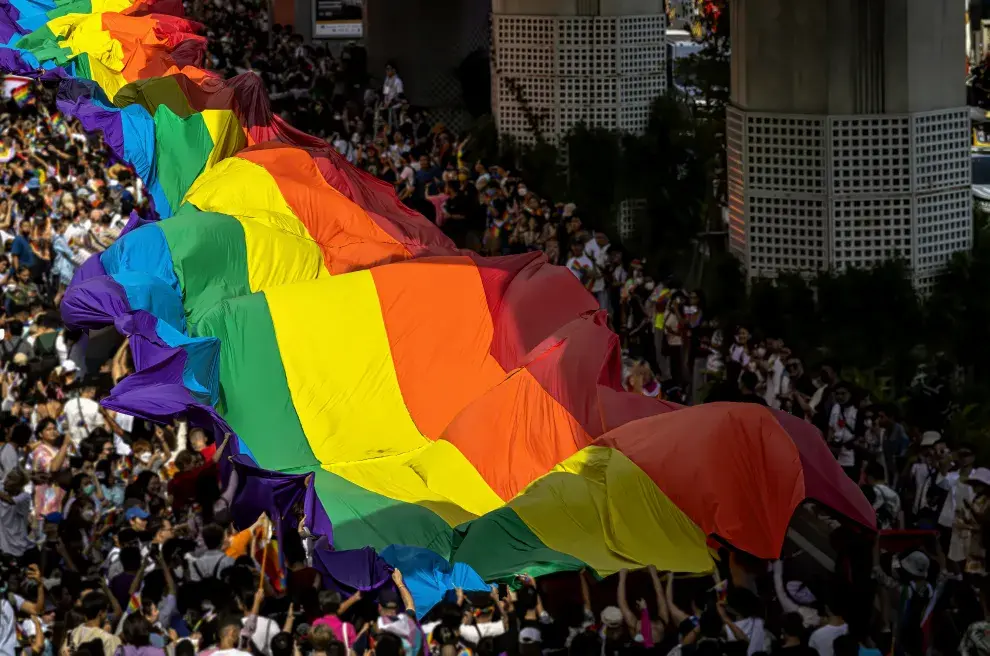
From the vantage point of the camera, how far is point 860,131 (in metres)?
19.0

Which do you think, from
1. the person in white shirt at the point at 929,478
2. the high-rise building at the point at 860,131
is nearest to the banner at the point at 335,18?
the high-rise building at the point at 860,131

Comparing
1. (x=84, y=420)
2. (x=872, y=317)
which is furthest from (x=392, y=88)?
(x=84, y=420)

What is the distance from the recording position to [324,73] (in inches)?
1396

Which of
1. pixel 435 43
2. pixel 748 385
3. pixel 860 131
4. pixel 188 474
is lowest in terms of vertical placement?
pixel 188 474

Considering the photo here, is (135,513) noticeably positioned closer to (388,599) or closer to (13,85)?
(388,599)

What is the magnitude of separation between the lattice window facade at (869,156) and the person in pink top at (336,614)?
949 centimetres

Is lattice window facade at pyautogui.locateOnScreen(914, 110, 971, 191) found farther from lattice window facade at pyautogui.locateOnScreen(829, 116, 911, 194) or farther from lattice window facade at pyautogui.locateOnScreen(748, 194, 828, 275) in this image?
lattice window facade at pyautogui.locateOnScreen(748, 194, 828, 275)

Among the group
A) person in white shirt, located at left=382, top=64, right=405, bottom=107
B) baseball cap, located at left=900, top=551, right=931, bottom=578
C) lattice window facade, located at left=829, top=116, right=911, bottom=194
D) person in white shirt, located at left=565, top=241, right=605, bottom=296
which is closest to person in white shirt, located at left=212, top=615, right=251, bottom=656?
baseball cap, located at left=900, top=551, right=931, bottom=578

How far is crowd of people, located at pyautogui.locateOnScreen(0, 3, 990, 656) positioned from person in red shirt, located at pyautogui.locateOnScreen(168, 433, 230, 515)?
0.06ft

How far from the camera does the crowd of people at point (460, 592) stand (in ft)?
33.5

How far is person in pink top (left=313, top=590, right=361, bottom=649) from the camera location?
10.5 meters

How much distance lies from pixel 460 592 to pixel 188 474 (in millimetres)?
2979

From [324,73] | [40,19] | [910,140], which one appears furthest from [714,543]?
[324,73]

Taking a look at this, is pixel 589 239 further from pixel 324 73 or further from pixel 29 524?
pixel 324 73
